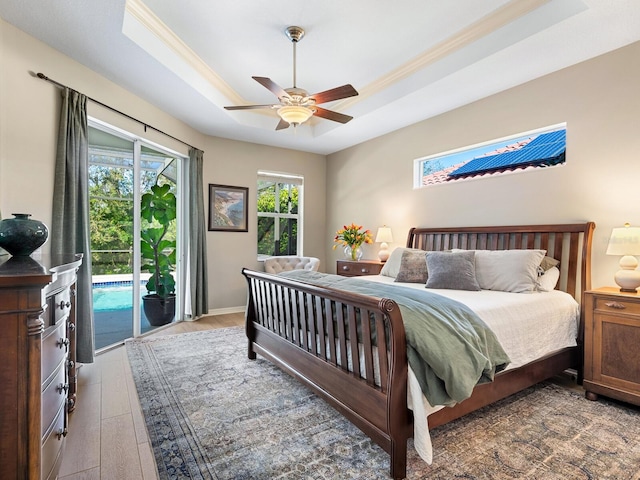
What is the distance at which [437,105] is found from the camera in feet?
13.4

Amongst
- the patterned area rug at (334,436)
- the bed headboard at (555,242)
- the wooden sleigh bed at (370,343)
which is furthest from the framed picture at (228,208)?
the bed headboard at (555,242)

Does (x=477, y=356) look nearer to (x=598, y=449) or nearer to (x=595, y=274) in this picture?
(x=598, y=449)

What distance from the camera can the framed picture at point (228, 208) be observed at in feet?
17.8

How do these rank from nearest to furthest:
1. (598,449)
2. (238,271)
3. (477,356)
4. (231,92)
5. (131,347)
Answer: (477,356) → (598,449) → (131,347) → (231,92) → (238,271)

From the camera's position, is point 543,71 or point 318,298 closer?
point 318,298

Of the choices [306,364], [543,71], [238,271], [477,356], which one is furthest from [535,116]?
[238,271]

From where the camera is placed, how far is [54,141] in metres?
2.96

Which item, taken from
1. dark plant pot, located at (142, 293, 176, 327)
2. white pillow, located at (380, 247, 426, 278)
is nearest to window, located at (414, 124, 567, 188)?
white pillow, located at (380, 247, 426, 278)

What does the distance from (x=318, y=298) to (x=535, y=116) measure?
115 inches

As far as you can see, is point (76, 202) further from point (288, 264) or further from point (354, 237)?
point (354, 237)

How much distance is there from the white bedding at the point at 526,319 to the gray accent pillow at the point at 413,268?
0.57 m

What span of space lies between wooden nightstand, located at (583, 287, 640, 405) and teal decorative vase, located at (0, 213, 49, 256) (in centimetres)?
363

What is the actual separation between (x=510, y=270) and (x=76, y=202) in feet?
12.8

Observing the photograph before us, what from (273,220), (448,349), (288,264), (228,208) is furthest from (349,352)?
(273,220)
